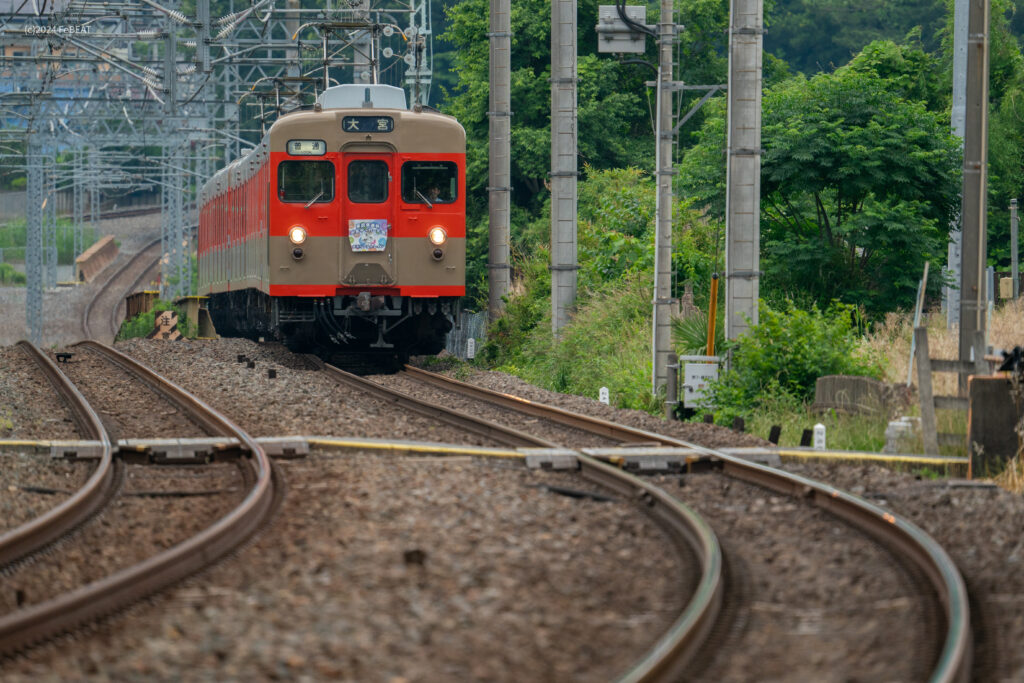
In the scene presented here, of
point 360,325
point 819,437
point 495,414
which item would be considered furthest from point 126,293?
point 819,437

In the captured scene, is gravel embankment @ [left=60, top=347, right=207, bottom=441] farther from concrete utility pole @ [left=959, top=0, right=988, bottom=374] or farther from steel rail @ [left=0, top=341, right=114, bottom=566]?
concrete utility pole @ [left=959, top=0, right=988, bottom=374]

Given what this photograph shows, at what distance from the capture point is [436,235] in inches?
758

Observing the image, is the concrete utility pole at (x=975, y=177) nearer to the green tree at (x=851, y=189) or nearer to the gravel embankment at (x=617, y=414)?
the gravel embankment at (x=617, y=414)

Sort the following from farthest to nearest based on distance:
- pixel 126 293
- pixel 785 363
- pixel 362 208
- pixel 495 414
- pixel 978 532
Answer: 1. pixel 126 293
2. pixel 362 208
3. pixel 495 414
4. pixel 785 363
5. pixel 978 532

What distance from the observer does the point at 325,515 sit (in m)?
8.23

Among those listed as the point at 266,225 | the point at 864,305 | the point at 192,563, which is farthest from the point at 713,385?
the point at 192,563

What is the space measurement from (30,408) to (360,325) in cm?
669

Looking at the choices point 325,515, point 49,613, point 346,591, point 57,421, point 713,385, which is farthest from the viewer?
point 713,385

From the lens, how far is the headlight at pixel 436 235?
1923 centimetres

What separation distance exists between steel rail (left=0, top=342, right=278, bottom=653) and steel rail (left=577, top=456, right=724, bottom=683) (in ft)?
7.26

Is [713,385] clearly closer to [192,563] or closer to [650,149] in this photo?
[192,563]

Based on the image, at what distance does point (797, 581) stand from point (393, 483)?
131 inches

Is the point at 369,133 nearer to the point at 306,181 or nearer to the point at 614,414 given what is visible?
the point at 306,181

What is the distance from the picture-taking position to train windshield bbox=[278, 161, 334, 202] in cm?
1895
